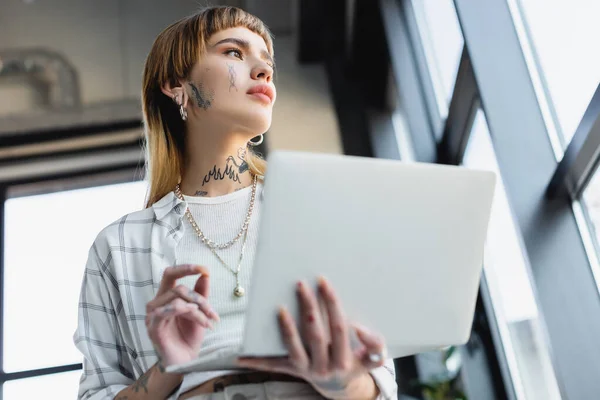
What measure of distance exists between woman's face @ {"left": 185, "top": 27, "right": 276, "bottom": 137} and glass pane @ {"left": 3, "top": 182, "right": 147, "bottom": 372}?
9.89 ft

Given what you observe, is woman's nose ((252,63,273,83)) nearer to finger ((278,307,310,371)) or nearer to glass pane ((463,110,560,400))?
finger ((278,307,310,371))

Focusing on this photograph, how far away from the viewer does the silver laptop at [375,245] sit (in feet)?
3.37

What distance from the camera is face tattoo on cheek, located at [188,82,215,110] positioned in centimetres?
165

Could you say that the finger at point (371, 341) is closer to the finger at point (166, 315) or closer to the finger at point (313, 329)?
the finger at point (313, 329)

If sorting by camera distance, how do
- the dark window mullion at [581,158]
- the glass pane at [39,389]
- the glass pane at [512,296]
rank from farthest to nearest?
the glass pane at [39,389] < the glass pane at [512,296] < the dark window mullion at [581,158]

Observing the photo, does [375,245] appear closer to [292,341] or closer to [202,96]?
[292,341]

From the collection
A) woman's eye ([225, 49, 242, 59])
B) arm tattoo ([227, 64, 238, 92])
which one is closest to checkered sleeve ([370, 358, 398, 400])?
arm tattoo ([227, 64, 238, 92])

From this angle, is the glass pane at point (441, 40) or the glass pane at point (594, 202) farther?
the glass pane at point (441, 40)

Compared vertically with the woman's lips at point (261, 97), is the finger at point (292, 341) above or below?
below

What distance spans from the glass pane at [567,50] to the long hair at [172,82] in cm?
77

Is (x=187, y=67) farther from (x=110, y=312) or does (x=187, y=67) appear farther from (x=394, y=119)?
(x=394, y=119)

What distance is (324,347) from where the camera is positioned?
41.9 inches

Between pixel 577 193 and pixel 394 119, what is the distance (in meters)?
2.13

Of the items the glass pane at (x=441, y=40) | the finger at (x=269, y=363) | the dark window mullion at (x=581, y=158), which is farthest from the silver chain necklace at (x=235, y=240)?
the glass pane at (x=441, y=40)
